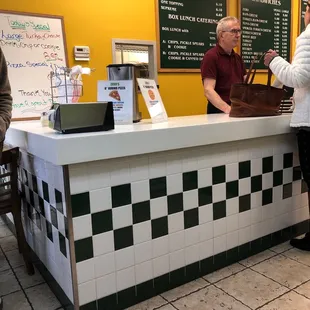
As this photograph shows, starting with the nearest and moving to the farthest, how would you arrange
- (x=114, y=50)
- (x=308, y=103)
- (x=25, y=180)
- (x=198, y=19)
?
(x=308, y=103)
(x=25, y=180)
(x=114, y=50)
(x=198, y=19)

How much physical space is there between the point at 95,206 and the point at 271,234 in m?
1.28

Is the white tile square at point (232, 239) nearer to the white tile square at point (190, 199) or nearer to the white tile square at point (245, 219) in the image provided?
the white tile square at point (245, 219)

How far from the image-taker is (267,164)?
2141 millimetres

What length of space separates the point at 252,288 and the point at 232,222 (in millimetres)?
382

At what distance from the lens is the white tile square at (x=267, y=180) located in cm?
214

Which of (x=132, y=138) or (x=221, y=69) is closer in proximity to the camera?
(x=132, y=138)

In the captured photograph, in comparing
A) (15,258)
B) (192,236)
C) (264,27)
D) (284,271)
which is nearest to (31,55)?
(15,258)

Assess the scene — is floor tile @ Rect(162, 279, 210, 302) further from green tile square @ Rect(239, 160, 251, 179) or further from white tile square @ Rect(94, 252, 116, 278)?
green tile square @ Rect(239, 160, 251, 179)

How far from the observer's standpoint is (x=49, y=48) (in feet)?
10.6

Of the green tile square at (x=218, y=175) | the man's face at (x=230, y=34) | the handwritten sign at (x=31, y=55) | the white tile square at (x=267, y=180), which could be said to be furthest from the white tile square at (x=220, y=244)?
the handwritten sign at (x=31, y=55)

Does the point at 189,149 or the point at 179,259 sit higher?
the point at 189,149

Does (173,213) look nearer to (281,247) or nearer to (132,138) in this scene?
(132,138)

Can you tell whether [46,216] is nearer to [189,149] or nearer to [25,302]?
[25,302]

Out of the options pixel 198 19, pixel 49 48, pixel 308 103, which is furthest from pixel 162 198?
pixel 198 19
